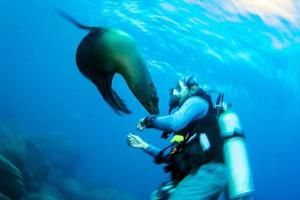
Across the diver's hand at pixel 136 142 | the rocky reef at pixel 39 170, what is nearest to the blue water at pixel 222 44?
the diver's hand at pixel 136 142

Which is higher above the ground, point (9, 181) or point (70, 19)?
point (9, 181)

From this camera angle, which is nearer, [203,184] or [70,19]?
[70,19]

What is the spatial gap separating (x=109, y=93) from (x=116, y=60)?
0.24 metres

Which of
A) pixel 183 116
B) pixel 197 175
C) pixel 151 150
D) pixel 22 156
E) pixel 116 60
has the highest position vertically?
pixel 22 156

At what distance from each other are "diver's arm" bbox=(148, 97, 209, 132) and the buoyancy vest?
0.15 metres

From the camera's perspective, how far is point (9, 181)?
26.9 feet

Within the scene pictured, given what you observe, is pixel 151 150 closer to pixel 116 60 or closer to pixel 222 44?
pixel 116 60

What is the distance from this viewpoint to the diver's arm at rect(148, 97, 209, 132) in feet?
10.6

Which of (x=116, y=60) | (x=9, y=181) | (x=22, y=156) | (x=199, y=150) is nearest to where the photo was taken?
(x=116, y=60)

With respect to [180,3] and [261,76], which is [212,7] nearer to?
[180,3]

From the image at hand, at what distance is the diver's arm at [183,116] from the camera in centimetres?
323

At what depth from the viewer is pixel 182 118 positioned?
3.34m

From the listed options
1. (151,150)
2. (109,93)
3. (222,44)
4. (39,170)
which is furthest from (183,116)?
(222,44)

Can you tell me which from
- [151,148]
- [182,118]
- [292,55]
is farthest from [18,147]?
[292,55]
